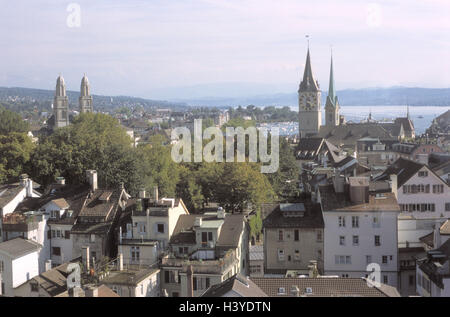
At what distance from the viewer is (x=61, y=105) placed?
47062 mm

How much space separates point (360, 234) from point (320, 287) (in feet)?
17.9

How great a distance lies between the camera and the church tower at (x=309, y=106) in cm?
5897

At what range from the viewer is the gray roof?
14648mm

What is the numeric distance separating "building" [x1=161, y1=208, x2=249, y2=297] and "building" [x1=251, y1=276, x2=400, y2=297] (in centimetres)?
264

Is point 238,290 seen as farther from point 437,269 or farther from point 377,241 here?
point 377,241

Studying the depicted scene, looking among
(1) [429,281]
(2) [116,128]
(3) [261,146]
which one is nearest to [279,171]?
(3) [261,146]

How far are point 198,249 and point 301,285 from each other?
15.8ft

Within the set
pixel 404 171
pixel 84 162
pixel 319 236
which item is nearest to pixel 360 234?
pixel 319 236

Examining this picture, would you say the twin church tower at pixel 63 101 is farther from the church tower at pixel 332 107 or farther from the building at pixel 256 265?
the church tower at pixel 332 107

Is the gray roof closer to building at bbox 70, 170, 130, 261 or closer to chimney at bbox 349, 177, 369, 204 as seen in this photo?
building at bbox 70, 170, 130, 261

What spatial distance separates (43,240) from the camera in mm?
16297

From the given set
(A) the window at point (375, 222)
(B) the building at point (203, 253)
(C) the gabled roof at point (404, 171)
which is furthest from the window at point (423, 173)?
(B) the building at point (203, 253)

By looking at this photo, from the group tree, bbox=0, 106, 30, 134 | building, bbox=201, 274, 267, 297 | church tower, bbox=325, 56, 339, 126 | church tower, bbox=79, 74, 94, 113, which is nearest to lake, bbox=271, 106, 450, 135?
church tower, bbox=325, 56, 339, 126
